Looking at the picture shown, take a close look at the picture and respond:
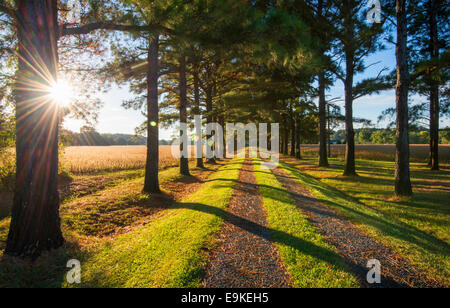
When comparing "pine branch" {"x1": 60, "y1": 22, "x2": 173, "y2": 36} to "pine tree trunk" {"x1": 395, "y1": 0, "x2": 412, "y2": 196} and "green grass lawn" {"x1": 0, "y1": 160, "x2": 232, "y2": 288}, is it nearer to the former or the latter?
"green grass lawn" {"x1": 0, "y1": 160, "x2": 232, "y2": 288}

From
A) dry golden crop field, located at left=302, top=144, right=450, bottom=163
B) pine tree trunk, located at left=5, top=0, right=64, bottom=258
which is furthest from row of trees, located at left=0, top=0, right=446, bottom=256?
dry golden crop field, located at left=302, top=144, right=450, bottom=163

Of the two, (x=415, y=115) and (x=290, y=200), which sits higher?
(x=415, y=115)

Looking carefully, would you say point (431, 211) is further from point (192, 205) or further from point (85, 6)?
point (85, 6)

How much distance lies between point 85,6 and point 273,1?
6149mm

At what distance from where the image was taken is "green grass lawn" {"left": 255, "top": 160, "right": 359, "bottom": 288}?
2768 millimetres

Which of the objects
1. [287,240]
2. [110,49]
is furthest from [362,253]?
[110,49]

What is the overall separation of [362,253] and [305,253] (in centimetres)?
110

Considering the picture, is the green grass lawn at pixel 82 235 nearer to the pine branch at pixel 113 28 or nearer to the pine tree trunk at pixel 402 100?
the pine branch at pixel 113 28

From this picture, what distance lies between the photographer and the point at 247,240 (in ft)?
13.2

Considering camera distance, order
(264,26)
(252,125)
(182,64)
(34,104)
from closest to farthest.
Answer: (34,104) → (264,26) → (182,64) → (252,125)

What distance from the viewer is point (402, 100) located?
8.10 m

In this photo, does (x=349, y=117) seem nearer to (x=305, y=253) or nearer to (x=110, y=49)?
(x=305, y=253)

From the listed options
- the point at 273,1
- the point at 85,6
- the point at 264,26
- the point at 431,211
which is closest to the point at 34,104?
the point at 85,6

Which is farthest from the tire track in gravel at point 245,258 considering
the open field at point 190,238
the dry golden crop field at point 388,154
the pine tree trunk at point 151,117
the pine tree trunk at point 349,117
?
the dry golden crop field at point 388,154
